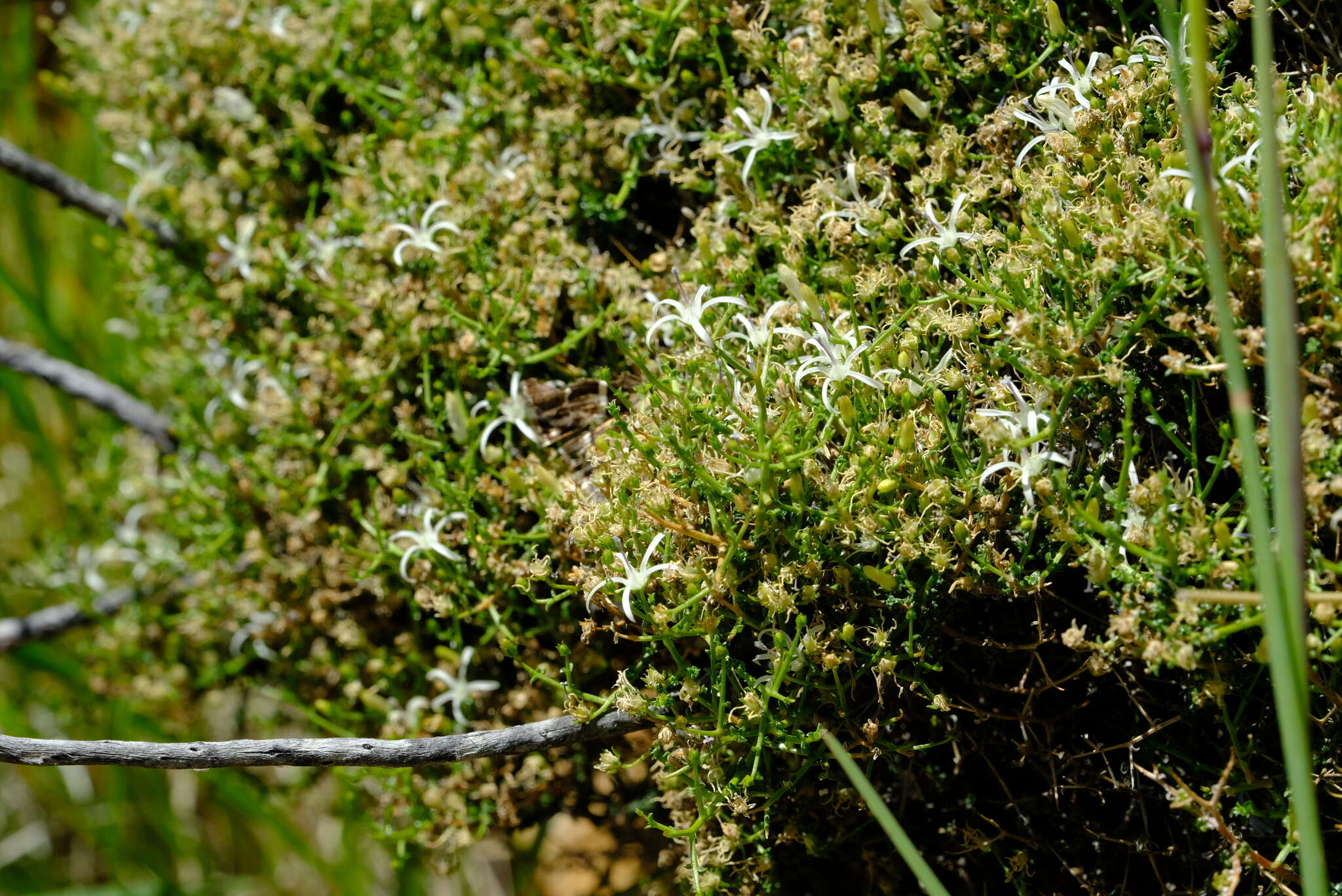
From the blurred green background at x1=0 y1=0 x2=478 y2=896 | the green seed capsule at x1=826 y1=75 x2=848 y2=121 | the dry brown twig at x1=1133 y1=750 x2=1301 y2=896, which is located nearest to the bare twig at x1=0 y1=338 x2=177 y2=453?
the blurred green background at x1=0 y1=0 x2=478 y2=896

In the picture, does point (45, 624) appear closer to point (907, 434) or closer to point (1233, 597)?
point (907, 434)

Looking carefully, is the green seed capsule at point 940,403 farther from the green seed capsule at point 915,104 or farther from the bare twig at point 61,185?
the bare twig at point 61,185

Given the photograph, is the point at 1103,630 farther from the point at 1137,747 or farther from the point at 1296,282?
the point at 1296,282

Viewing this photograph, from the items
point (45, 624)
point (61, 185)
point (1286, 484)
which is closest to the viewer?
point (1286, 484)

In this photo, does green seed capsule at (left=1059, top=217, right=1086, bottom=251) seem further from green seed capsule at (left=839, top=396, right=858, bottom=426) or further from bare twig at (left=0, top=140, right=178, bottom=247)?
bare twig at (left=0, top=140, right=178, bottom=247)

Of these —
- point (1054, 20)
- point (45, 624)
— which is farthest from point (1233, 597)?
point (45, 624)

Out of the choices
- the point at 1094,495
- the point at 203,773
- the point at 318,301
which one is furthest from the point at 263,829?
the point at 1094,495

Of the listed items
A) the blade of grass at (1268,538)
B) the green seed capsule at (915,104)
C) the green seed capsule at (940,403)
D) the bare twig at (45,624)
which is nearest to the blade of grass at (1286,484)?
the blade of grass at (1268,538)
